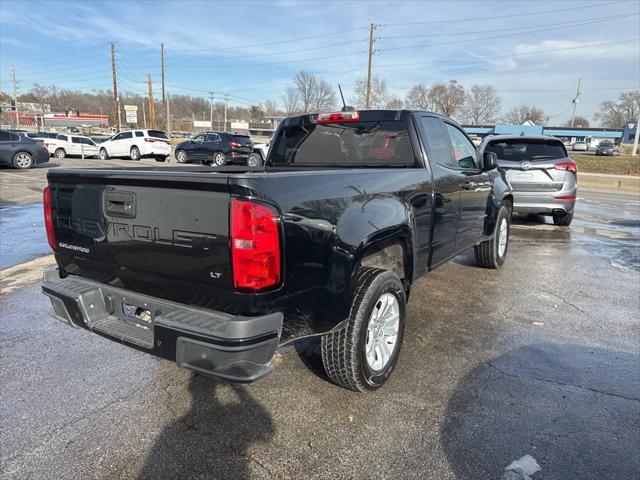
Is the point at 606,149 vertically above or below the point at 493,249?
above

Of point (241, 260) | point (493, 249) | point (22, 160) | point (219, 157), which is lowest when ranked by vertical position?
point (493, 249)

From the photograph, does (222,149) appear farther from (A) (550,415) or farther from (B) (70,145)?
(A) (550,415)

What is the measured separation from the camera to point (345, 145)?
4.14 metres

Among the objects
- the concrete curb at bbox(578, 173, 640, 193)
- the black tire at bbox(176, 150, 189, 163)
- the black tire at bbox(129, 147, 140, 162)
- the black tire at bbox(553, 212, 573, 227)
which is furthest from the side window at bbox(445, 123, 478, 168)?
the black tire at bbox(129, 147, 140, 162)

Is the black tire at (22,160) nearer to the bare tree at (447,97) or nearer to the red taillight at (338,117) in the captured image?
the red taillight at (338,117)

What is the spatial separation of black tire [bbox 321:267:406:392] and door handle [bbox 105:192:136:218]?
55.3 inches

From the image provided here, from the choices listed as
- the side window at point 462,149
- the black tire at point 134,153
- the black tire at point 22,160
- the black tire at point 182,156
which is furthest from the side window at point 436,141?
the black tire at point 134,153

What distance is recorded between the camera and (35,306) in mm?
4492

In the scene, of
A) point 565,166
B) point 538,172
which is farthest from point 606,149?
point 538,172

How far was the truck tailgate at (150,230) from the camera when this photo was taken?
87.4 inches

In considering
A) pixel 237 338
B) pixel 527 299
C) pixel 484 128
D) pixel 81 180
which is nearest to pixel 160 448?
pixel 237 338

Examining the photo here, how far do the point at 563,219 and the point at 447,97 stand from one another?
79403 mm

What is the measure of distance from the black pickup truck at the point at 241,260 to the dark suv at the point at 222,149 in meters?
19.0

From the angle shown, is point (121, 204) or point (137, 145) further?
point (137, 145)
